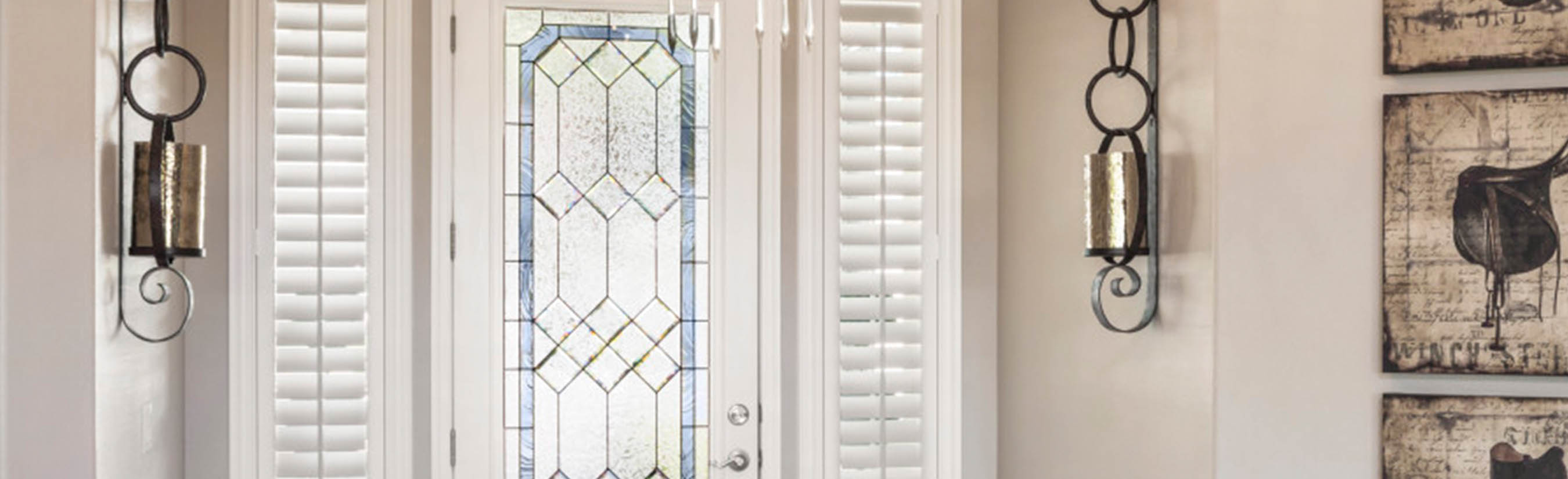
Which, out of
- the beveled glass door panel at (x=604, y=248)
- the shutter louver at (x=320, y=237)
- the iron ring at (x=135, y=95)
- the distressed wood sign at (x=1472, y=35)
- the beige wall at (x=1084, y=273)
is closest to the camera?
the distressed wood sign at (x=1472, y=35)

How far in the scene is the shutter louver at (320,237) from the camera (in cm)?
305

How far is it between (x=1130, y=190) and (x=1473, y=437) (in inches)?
28.9

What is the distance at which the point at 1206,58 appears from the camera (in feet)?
8.30

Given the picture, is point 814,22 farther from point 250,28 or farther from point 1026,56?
point 250,28

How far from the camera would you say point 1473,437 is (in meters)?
2.37

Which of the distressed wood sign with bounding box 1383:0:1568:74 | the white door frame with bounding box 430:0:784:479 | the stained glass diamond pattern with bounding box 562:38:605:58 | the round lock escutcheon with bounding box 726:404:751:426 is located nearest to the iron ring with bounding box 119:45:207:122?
the white door frame with bounding box 430:0:784:479

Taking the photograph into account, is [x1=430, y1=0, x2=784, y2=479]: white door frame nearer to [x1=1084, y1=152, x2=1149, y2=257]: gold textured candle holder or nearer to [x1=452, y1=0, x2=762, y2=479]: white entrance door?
[x1=452, y1=0, x2=762, y2=479]: white entrance door

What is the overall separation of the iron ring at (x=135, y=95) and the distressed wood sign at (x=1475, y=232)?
2.22 m

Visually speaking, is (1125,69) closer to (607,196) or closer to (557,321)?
(607,196)

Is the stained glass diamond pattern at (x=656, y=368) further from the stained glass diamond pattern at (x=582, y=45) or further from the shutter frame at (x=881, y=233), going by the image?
the stained glass diamond pattern at (x=582, y=45)

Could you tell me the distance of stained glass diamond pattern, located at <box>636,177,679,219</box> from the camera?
3189mm

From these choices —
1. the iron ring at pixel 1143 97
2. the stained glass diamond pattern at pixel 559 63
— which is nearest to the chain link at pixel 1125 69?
the iron ring at pixel 1143 97
